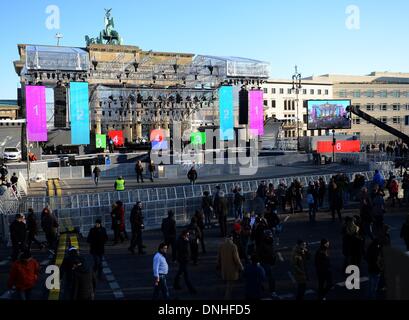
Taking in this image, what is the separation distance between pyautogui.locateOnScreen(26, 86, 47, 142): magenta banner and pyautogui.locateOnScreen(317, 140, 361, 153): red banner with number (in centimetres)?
2456

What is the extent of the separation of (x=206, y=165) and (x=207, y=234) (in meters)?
20.4

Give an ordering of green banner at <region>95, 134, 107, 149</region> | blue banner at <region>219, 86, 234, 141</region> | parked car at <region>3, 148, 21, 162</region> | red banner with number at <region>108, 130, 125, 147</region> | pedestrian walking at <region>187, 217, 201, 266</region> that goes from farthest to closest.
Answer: red banner with number at <region>108, 130, 125, 147</region> < green banner at <region>95, 134, 107, 149</region> < blue banner at <region>219, 86, 234, 141</region> < parked car at <region>3, 148, 21, 162</region> < pedestrian walking at <region>187, 217, 201, 266</region>

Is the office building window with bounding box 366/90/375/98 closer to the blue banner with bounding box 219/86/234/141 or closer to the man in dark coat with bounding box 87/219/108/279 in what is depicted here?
the blue banner with bounding box 219/86/234/141

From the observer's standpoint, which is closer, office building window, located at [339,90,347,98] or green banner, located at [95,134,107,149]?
green banner, located at [95,134,107,149]

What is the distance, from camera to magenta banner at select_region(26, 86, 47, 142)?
133 ft

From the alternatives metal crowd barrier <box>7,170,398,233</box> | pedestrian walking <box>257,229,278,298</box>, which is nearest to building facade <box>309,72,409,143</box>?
metal crowd barrier <box>7,170,398,233</box>

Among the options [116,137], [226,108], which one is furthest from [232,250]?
[116,137]

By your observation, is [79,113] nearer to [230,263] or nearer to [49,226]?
[49,226]

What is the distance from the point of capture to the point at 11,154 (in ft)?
158

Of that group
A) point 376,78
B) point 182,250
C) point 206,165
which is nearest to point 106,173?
point 206,165

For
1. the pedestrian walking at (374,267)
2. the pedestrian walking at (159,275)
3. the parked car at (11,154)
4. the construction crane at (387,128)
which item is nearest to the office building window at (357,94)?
the parked car at (11,154)

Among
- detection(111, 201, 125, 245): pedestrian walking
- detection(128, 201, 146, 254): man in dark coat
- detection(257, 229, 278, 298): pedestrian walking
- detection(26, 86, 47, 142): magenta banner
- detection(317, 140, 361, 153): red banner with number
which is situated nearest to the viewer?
detection(257, 229, 278, 298): pedestrian walking

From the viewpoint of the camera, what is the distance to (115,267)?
13195 mm
